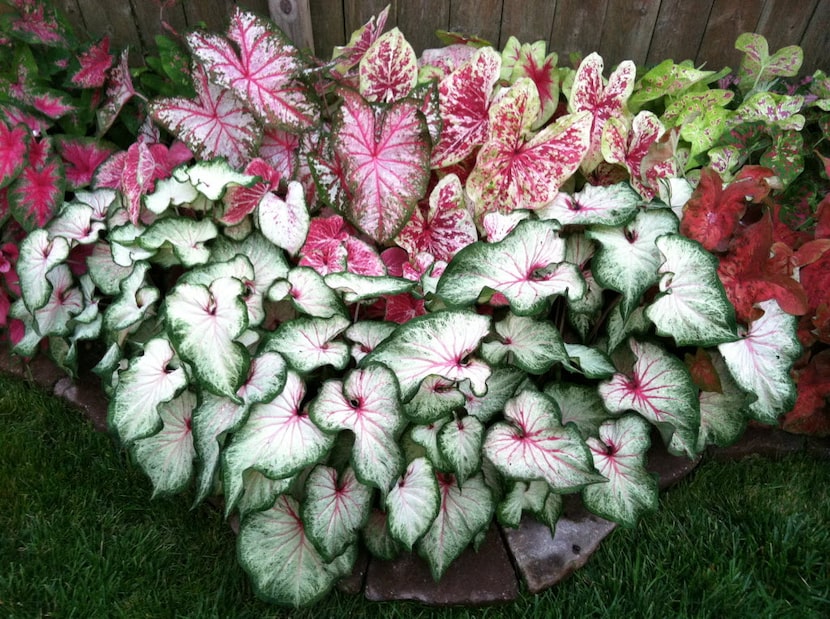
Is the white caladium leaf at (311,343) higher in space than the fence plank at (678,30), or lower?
lower

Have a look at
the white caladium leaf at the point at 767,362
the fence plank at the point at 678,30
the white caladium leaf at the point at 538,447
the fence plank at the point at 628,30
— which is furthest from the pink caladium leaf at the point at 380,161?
the fence plank at the point at 678,30

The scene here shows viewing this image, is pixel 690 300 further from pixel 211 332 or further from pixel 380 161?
pixel 211 332

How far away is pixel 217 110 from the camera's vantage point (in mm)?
1640

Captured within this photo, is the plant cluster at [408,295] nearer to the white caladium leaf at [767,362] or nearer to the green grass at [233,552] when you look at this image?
the white caladium leaf at [767,362]

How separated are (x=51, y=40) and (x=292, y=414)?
1.31 meters

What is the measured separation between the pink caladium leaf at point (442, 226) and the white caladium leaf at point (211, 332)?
0.46 meters

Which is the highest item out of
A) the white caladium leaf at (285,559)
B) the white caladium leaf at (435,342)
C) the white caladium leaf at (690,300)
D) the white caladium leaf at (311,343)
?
the white caladium leaf at (690,300)

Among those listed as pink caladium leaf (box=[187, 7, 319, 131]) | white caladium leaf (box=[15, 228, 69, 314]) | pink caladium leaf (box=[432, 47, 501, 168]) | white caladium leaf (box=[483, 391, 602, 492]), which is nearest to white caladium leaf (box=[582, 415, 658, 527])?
white caladium leaf (box=[483, 391, 602, 492])

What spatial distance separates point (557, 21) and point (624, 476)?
141cm

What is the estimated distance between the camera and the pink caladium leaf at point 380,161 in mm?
1480

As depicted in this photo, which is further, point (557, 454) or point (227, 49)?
point (227, 49)

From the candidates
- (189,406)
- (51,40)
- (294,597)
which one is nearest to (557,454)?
(294,597)

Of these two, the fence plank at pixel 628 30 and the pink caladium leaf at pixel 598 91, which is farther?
the fence plank at pixel 628 30

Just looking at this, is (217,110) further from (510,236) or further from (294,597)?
(294,597)
